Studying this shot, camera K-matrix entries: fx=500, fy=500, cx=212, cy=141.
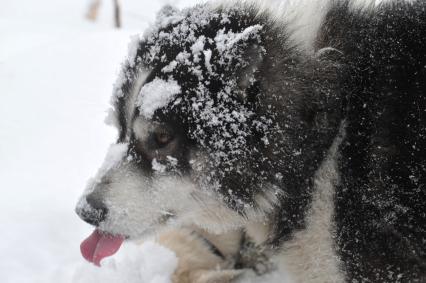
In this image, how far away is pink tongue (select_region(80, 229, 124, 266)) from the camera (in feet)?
7.60

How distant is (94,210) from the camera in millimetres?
2148

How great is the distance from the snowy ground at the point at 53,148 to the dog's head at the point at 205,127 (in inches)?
28.6

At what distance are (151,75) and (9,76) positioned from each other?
2.64 metres

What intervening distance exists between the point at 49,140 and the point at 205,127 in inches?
78.4

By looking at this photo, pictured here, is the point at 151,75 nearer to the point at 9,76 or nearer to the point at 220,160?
the point at 220,160

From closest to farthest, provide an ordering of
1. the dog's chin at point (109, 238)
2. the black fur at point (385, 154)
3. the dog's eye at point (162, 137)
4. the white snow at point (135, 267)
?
1. the black fur at point (385, 154)
2. the dog's eye at point (162, 137)
3. the dog's chin at point (109, 238)
4. the white snow at point (135, 267)

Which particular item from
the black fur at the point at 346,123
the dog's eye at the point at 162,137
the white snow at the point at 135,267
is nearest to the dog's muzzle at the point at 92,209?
the dog's eye at the point at 162,137

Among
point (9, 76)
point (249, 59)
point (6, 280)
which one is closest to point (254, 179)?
point (249, 59)

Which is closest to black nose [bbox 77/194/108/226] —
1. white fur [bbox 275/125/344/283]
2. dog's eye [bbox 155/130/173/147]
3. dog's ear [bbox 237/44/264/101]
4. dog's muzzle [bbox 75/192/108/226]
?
dog's muzzle [bbox 75/192/108/226]

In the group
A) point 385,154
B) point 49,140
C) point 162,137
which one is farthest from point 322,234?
point 49,140

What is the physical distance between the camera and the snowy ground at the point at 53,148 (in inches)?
109

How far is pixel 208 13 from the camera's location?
7.25 ft

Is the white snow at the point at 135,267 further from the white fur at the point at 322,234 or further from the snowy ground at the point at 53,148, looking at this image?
the white fur at the point at 322,234

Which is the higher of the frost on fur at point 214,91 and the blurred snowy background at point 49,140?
the frost on fur at point 214,91
